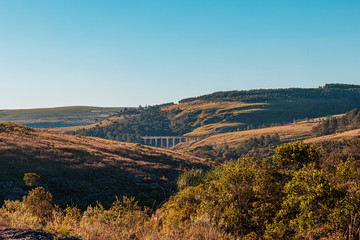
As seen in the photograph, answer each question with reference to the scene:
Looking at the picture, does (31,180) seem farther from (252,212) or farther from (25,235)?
(25,235)

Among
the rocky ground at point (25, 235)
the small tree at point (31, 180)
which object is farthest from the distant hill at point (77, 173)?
the rocky ground at point (25, 235)

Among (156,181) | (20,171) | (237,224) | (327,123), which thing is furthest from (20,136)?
(327,123)

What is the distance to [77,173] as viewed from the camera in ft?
168

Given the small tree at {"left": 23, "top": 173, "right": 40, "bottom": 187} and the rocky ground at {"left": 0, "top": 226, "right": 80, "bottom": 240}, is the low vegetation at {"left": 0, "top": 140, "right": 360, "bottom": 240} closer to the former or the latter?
the rocky ground at {"left": 0, "top": 226, "right": 80, "bottom": 240}

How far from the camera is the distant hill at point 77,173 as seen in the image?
4131 cm

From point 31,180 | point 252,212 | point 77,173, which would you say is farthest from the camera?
point 77,173

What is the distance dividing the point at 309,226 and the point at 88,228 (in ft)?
26.0

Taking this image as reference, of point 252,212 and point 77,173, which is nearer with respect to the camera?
point 252,212

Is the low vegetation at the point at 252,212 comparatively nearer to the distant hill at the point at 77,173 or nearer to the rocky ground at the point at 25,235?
the rocky ground at the point at 25,235

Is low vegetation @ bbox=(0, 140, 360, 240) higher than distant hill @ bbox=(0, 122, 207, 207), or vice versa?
low vegetation @ bbox=(0, 140, 360, 240)

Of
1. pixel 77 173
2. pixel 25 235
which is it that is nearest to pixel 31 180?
pixel 77 173

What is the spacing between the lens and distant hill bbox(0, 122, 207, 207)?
4131 cm

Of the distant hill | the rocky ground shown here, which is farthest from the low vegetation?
the distant hill

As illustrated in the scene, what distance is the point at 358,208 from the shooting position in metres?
10.8
